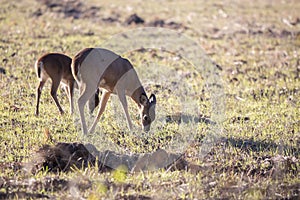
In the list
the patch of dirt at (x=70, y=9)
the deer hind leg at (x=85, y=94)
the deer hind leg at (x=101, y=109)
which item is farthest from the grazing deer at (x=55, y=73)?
the patch of dirt at (x=70, y=9)

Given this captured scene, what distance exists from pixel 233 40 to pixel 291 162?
10.5m

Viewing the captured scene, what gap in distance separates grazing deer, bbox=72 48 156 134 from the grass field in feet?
0.92

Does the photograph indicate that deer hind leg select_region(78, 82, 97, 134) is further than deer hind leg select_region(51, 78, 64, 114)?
No

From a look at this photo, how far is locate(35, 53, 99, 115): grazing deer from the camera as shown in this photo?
11.3 m

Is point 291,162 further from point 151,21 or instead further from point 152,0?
point 152,0

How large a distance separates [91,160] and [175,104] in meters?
3.98

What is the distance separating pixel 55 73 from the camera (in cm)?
1143

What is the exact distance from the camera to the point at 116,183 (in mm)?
7445

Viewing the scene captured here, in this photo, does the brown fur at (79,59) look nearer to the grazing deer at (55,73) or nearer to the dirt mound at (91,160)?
the grazing deer at (55,73)

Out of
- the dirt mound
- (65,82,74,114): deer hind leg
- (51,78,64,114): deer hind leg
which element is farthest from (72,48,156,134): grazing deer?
the dirt mound

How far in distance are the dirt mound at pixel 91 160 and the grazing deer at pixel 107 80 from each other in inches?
57.3

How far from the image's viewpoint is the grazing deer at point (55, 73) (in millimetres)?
11281

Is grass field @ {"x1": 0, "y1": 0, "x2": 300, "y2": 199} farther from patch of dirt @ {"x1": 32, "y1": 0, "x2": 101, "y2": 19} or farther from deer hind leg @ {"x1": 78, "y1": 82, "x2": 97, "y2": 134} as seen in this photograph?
deer hind leg @ {"x1": 78, "y1": 82, "x2": 97, "y2": 134}

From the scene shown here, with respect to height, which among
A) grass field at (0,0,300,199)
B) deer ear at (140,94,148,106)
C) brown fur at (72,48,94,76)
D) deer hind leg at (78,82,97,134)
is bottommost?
grass field at (0,0,300,199)
